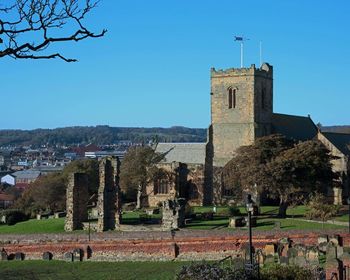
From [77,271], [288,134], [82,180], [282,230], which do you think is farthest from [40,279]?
[288,134]

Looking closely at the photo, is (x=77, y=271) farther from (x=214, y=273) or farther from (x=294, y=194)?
(x=294, y=194)

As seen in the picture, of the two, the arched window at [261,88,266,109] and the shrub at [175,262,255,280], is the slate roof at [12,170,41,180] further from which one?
the shrub at [175,262,255,280]

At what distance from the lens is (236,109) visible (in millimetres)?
65812

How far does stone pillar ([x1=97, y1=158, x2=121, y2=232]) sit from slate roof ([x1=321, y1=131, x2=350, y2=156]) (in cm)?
2604

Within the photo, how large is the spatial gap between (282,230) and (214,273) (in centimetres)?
1903

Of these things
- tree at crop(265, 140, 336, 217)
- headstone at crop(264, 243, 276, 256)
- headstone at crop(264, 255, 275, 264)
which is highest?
tree at crop(265, 140, 336, 217)

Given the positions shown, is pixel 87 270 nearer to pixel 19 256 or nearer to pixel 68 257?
pixel 68 257

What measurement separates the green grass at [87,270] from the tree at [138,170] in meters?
27.2

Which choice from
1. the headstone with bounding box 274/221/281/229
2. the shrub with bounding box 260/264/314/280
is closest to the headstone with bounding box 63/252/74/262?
the headstone with bounding box 274/221/281/229

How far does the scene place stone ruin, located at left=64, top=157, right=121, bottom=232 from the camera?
4488 centimetres

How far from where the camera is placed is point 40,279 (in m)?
29.7

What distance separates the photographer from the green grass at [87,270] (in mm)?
29947

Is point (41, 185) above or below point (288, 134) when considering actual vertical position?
below

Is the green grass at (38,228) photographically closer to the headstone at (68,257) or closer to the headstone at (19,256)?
the headstone at (19,256)
